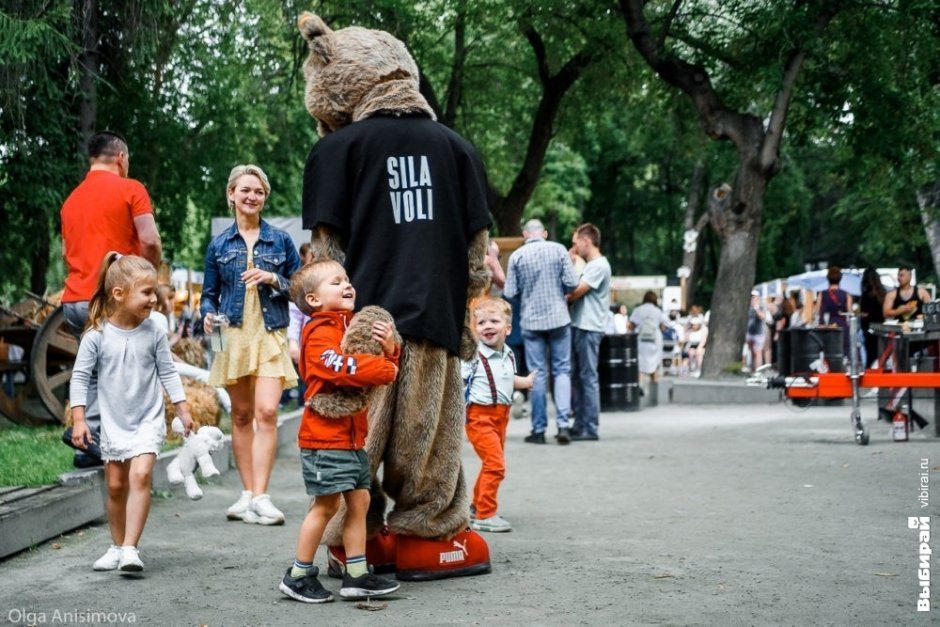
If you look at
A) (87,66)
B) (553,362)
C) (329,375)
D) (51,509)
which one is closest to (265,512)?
(51,509)

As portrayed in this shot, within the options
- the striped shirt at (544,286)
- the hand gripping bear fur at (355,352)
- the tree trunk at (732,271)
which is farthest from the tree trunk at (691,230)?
the hand gripping bear fur at (355,352)

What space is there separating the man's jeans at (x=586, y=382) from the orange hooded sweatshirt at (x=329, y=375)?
7850mm

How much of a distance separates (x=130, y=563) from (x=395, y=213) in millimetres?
1918

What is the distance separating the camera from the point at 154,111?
20.1 m

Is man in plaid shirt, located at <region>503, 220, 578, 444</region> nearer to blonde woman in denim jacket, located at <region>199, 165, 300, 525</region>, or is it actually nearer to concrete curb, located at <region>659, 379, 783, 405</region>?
blonde woman in denim jacket, located at <region>199, 165, 300, 525</region>

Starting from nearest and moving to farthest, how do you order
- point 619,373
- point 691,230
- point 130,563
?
point 130,563
point 619,373
point 691,230

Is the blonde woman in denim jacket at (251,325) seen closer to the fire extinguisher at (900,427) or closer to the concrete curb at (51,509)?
the concrete curb at (51,509)

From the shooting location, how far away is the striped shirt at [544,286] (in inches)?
498

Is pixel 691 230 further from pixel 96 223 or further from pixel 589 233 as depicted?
pixel 96 223

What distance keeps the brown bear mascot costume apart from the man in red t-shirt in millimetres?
2018

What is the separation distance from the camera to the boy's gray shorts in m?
5.13

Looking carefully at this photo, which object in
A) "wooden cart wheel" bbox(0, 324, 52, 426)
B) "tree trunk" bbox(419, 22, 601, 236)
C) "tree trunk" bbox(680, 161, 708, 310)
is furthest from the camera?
"tree trunk" bbox(680, 161, 708, 310)

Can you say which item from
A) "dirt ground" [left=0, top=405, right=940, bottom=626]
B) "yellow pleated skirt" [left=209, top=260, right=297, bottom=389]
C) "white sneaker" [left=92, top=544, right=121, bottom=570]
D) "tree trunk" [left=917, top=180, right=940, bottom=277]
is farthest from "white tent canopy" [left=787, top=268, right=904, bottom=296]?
"white sneaker" [left=92, top=544, right=121, bottom=570]

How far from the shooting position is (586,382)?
42.7 ft
